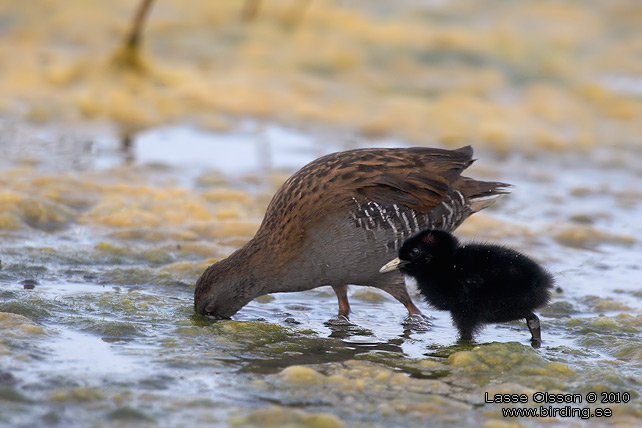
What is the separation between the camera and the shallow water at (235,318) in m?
4.29

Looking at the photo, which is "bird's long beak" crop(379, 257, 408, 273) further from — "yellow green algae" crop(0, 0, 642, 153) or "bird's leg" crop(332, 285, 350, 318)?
"yellow green algae" crop(0, 0, 642, 153)

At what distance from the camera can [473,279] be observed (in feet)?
18.7

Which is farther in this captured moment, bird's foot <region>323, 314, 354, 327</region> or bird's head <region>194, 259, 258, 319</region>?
bird's foot <region>323, 314, 354, 327</region>

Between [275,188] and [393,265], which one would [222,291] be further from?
[275,188]

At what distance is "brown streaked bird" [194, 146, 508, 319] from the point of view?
19.2 feet

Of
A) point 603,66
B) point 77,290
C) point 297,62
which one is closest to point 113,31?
point 297,62

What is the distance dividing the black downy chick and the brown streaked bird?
0.25 m

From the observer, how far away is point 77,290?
5973 millimetres

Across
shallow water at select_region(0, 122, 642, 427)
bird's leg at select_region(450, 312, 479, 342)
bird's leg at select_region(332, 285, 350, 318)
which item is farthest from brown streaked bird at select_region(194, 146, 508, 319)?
bird's leg at select_region(450, 312, 479, 342)

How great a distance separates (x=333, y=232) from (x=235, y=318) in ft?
2.70

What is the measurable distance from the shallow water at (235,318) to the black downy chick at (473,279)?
17 cm

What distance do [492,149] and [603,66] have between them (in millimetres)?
4145

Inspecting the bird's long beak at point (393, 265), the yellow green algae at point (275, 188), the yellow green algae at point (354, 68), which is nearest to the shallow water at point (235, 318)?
the yellow green algae at point (275, 188)

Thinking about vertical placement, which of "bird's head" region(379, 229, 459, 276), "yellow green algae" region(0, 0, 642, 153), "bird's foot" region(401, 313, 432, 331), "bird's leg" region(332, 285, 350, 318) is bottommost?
"bird's foot" region(401, 313, 432, 331)
